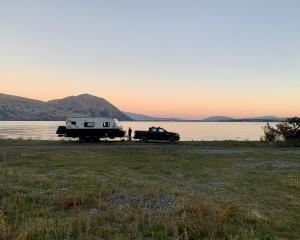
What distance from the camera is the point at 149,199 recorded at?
14680 millimetres

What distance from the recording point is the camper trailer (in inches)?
1813

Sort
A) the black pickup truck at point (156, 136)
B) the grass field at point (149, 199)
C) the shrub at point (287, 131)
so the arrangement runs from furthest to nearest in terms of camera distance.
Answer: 1. the shrub at point (287, 131)
2. the black pickup truck at point (156, 136)
3. the grass field at point (149, 199)

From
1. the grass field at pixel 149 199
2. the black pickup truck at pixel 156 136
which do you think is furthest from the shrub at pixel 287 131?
the grass field at pixel 149 199

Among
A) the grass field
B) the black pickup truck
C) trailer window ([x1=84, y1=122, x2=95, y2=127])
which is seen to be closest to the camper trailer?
trailer window ([x1=84, y1=122, x2=95, y2=127])

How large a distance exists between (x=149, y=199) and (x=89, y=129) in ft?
106

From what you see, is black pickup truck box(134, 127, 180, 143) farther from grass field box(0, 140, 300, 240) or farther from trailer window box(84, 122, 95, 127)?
grass field box(0, 140, 300, 240)

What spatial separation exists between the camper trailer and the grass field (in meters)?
17.7

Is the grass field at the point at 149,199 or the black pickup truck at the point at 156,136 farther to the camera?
the black pickup truck at the point at 156,136

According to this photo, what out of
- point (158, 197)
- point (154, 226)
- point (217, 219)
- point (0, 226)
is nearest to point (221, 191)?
point (158, 197)

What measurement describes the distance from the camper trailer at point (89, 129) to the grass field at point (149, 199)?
17745mm

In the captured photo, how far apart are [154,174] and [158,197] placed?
752 cm

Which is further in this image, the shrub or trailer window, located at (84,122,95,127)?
the shrub

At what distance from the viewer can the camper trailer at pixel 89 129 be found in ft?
151

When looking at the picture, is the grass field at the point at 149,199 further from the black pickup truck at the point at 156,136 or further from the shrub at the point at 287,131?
the shrub at the point at 287,131
